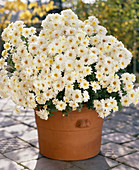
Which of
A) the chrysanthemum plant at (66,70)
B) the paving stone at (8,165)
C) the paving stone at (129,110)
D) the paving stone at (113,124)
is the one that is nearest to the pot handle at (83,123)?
the chrysanthemum plant at (66,70)

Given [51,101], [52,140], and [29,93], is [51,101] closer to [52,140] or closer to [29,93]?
[29,93]

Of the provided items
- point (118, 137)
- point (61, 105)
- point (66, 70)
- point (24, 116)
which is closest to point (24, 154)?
point (61, 105)

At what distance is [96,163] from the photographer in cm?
239

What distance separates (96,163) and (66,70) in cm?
91

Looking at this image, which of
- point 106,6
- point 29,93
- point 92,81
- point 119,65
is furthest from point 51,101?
point 106,6

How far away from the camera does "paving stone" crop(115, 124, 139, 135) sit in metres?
3.32

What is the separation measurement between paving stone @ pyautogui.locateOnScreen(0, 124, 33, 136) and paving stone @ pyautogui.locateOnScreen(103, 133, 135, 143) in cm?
102

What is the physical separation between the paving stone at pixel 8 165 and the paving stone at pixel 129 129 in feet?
5.07

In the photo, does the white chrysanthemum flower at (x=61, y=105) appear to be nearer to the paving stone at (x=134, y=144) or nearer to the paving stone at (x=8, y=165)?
the paving stone at (x=8, y=165)

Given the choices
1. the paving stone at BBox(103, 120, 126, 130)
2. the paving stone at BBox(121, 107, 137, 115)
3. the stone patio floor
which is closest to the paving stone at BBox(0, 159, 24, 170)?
the stone patio floor

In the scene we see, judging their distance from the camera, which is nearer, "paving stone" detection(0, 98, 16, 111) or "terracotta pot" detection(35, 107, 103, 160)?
"terracotta pot" detection(35, 107, 103, 160)

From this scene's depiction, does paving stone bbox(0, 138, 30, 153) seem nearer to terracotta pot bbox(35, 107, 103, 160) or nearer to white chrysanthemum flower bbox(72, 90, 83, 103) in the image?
terracotta pot bbox(35, 107, 103, 160)

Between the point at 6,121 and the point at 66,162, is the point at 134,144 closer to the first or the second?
the point at 66,162

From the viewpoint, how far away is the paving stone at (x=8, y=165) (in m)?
2.26
